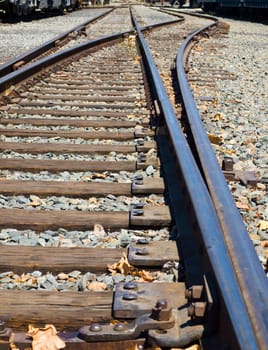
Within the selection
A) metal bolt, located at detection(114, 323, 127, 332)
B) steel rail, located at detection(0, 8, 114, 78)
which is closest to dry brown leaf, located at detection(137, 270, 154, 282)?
metal bolt, located at detection(114, 323, 127, 332)

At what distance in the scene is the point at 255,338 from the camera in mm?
1635

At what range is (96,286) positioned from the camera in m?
2.40

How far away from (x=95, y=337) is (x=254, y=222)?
1471 mm

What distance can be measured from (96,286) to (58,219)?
70 cm

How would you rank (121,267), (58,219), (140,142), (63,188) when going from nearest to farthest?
(121,267) → (58,219) → (63,188) → (140,142)

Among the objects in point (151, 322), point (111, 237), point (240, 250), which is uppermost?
point (240, 250)

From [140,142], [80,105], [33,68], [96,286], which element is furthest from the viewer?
[33,68]

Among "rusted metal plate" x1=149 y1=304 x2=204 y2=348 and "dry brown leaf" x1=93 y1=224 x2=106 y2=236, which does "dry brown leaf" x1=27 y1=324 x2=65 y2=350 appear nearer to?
"rusted metal plate" x1=149 y1=304 x2=204 y2=348

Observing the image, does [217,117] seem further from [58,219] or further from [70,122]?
[58,219]

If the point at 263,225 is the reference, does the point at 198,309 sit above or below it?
above

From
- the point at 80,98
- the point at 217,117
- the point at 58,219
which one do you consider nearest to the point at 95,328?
the point at 58,219

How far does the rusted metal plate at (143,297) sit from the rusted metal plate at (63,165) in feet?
5.58

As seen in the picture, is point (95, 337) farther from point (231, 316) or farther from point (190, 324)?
point (231, 316)

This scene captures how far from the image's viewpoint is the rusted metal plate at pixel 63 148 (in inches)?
171
